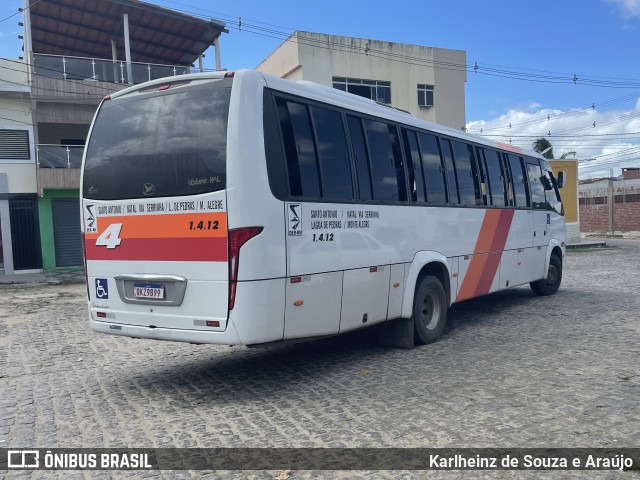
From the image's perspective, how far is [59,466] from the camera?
411 centimetres

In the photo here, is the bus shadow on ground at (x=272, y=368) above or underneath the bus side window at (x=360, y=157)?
underneath

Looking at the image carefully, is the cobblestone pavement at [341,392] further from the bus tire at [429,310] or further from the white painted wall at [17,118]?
the white painted wall at [17,118]

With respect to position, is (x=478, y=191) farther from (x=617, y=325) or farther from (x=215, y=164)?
(x=215, y=164)

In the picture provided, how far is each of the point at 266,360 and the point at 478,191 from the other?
4.51 meters

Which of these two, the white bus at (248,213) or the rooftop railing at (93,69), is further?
the rooftop railing at (93,69)

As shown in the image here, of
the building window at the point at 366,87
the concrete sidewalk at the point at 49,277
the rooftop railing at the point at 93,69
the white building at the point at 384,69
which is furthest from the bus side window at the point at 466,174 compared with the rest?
the building window at the point at 366,87

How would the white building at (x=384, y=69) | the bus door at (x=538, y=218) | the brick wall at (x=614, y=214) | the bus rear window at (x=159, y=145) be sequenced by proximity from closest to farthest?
1. the bus rear window at (x=159, y=145)
2. the bus door at (x=538, y=218)
3. the white building at (x=384, y=69)
4. the brick wall at (x=614, y=214)

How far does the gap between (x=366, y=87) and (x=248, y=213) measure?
2711 centimetres

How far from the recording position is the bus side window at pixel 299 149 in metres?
5.61

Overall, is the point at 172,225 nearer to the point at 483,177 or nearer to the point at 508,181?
A: the point at 483,177

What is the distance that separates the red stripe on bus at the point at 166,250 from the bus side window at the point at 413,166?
3217 millimetres

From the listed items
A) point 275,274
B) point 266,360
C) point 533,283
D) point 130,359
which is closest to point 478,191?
point 533,283

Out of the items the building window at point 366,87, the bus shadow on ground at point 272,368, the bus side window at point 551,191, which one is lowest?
the bus shadow on ground at point 272,368

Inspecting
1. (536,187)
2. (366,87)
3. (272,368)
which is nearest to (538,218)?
(536,187)
